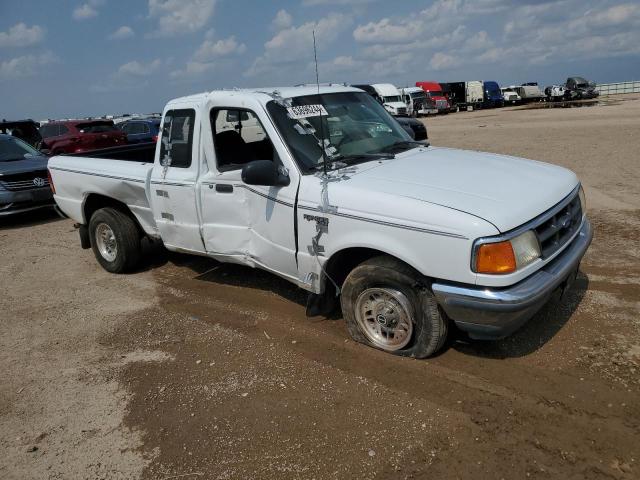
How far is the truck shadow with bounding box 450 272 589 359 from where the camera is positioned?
3.86 meters

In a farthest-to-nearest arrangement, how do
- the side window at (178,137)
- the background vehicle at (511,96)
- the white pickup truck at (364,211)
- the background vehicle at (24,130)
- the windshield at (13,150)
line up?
the background vehicle at (511,96) → the background vehicle at (24,130) → the windshield at (13,150) → the side window at (178,137) → the white pickup truck at (364,211)

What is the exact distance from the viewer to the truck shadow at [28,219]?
993cm

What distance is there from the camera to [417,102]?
41125 millimetres

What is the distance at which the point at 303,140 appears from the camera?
164 inches

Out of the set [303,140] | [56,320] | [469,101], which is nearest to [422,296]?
[303,140]

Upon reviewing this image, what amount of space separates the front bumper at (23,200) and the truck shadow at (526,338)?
28.8 feet

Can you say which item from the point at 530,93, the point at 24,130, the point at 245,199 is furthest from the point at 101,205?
the point at 530,93

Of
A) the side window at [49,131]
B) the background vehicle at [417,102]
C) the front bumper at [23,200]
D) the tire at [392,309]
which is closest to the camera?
the tire at [392,309]

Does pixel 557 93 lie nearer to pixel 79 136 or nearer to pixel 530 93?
pixel 530 93

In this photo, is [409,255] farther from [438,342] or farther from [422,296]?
[438,342]

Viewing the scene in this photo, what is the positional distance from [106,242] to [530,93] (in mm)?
54576

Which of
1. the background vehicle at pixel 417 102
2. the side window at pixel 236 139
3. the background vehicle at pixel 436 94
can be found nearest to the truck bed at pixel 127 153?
the side window at pixel 236 139

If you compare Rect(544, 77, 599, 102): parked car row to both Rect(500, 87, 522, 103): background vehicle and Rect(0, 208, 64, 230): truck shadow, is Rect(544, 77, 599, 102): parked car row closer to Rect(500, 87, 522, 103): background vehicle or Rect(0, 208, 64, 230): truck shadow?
Rect(500, 87, 522, 103): background vehicle

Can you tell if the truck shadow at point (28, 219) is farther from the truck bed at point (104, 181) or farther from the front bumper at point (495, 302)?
the front bumper at point (495, 302)
